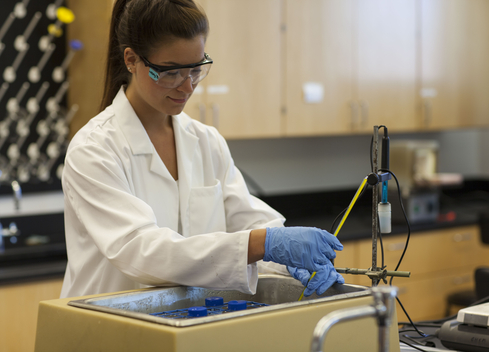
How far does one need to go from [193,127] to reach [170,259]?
0.54 m

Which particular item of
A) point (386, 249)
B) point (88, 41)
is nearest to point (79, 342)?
point (88, 41)

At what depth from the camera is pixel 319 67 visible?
3.32 m

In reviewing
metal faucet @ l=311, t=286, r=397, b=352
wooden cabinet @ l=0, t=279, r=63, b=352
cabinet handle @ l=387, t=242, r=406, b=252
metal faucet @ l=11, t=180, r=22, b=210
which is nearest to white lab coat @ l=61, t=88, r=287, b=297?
metal faucet @ l=311, t=286, r=397, b=352

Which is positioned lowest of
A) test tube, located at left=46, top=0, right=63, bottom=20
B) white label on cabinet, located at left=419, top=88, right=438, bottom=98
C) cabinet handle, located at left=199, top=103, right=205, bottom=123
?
cabinet handle, located at left=199, top=103, right=205, bottom=123

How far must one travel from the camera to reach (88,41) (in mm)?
2828

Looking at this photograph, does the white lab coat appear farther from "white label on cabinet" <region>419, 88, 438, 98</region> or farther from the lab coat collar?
"white label on cabinet" <region>419, 88, 438, 98</region>

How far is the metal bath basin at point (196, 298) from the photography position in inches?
36.4

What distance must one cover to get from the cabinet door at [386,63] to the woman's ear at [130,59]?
2.26 metres

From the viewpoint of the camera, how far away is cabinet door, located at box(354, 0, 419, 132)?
3494 mm

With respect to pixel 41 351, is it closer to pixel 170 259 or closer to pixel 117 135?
pixel 170 259

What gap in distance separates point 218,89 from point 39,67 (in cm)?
87

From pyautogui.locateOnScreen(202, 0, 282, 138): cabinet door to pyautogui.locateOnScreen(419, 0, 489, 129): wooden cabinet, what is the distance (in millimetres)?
1163

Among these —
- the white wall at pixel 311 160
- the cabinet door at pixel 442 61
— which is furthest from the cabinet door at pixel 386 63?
the white wall at pixel 311 160

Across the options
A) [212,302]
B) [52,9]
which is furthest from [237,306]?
[52,9]
